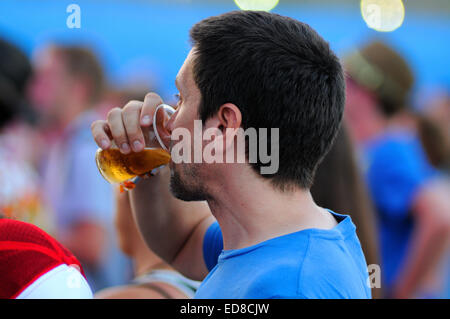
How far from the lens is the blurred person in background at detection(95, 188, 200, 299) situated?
166cm

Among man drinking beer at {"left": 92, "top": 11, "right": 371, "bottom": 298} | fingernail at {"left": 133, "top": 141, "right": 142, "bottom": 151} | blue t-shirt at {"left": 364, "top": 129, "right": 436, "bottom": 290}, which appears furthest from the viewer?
blue t-shirt at {"left": 364, "top": 129, "right": 436, "bottom": 290}

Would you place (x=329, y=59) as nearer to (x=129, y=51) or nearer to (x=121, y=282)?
(x=121, y=282)

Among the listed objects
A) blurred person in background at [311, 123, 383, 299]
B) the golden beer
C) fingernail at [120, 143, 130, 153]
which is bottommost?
blurred person in background at [311, 123, 383, 299]

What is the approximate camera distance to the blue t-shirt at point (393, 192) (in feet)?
9.56

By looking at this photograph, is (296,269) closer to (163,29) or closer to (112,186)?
(112,186)

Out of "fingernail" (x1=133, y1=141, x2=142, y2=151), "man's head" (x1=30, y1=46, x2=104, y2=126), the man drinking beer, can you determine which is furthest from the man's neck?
"man's head" (x1=30, y1=46, x2=104, y2=126)

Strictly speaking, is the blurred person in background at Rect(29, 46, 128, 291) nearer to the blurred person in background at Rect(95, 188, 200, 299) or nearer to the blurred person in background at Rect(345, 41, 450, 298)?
the blurred person in background at Rect(95, 188, 200, 299)

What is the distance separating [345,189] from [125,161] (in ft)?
A: 2.98

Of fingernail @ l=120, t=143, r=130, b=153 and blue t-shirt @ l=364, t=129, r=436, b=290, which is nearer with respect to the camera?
fingernail @ l=120, t=143, r=130, b=153

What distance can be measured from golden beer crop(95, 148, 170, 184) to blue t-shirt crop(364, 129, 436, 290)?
1798 mm

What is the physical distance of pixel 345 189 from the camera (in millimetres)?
1977

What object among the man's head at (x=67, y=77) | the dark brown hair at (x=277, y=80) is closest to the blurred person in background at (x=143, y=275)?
the dark brown hair at (x=277, y=80)

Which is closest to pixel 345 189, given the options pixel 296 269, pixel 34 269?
pixel 296 269

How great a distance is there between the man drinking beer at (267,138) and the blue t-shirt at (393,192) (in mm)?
1772
